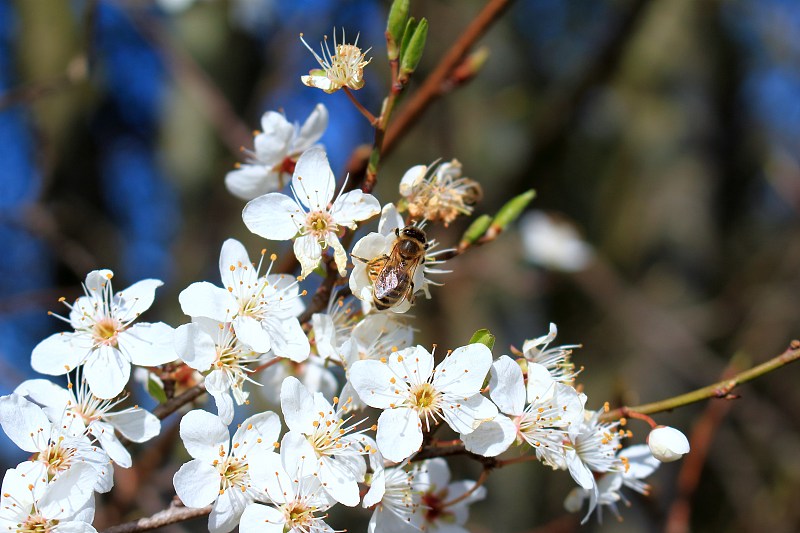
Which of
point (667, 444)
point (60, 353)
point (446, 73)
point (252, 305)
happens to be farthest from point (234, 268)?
point (446, 73)

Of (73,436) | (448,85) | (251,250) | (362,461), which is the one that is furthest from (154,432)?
(251,250)

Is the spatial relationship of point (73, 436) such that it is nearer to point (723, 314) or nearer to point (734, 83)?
point (723, 314)

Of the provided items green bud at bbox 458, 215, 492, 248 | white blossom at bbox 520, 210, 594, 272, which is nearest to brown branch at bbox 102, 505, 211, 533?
green bud at bbox 458, 215, 492, 248

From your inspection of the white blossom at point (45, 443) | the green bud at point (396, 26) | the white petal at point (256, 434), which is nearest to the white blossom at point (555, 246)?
the green bud at point (396, 26)

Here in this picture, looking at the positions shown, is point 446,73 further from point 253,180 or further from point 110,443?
point 110,443

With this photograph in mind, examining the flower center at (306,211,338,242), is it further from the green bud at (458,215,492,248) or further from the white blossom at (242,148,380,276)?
the green bud at (458,215,492,248)

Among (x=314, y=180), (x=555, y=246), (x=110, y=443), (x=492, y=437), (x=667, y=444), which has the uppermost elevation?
(x=555, y=246)
